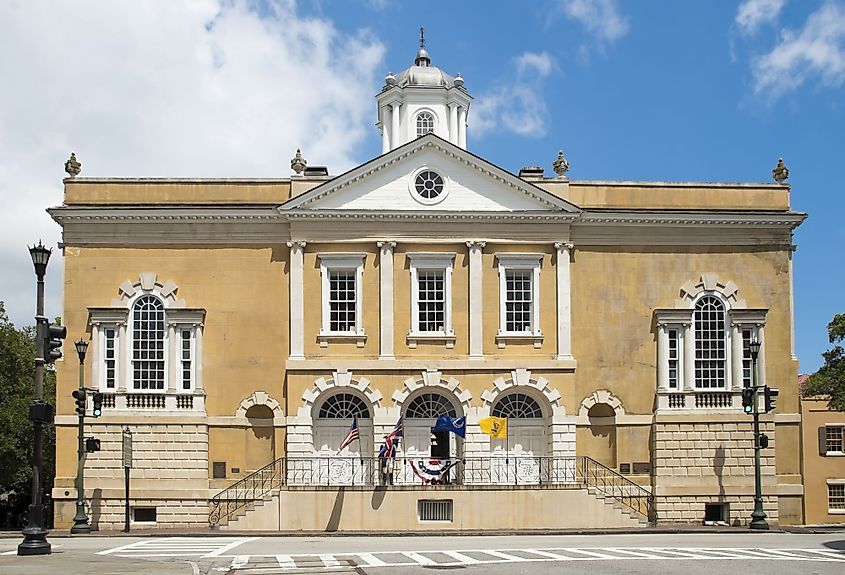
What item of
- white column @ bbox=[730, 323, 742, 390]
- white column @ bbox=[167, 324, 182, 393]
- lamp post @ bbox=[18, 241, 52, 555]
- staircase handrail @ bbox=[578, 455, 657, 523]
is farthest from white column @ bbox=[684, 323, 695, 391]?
lamp post @ bbox=[18, 241, 52, 555]

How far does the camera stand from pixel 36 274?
86.2ft

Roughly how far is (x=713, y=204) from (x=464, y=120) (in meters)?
14.2

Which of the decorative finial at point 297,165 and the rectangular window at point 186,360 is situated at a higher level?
the decorative finial at point 297,165

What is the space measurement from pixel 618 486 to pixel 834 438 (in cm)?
1354

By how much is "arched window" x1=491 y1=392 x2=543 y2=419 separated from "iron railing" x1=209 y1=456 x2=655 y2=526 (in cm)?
156

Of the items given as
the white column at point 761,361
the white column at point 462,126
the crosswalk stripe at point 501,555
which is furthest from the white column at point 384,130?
the crosswalk stripe at point 501,555

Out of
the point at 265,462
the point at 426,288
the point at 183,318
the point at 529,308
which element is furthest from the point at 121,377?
the point at 529,308

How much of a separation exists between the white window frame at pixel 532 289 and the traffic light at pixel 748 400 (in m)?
6.86

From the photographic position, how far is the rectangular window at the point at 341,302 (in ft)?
134

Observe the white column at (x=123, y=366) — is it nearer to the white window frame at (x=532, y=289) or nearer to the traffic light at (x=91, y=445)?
the traffic light at (x=91, y=445)

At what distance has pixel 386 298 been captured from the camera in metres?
40.6

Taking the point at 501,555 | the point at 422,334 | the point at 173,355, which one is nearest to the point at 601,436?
the point at 422,334

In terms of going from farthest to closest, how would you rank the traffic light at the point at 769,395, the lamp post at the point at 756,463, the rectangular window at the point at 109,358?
the rectangular window at the point at 109,358
the traffic light at the point at 769,395
the lamp post at the point at 756,463

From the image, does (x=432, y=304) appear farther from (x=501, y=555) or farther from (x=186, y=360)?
(x=501, y=555)
